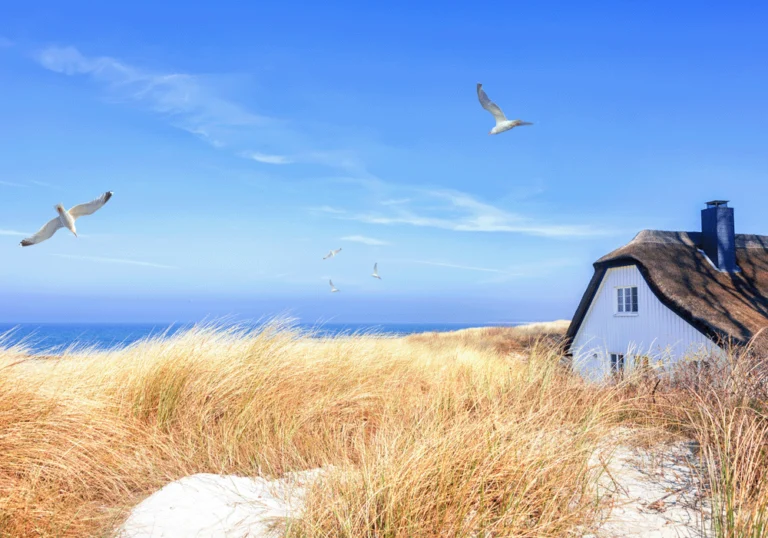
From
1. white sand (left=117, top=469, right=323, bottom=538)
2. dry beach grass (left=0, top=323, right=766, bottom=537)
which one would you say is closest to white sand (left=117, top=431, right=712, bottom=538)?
white sand (left=117, top=469, right=323, bottom=538)

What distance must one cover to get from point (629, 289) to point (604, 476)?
1278cm

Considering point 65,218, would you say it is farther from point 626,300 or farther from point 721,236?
point 721,236

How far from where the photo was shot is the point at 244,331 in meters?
6.57

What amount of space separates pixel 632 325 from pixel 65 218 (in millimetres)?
13479

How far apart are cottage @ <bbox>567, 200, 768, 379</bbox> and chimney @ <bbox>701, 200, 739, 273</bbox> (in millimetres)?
23

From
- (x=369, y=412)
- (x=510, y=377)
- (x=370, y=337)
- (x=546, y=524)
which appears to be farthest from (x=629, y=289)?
(x=546, y=524)

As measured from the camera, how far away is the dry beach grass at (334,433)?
2.83 metres

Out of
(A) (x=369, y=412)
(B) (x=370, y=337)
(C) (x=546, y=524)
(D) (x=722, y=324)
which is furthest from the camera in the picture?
(D) (x=722, y=324)

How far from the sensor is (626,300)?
50.5ft

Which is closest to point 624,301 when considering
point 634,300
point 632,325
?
point 634,300

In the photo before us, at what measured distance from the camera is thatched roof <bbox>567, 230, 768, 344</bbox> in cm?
1263

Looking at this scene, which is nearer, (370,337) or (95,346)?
(95,346)

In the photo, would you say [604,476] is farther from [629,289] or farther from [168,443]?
[629,289]

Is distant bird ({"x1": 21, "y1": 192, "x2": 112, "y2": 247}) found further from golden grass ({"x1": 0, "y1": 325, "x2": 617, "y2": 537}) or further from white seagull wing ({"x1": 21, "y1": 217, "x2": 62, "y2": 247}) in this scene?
golden grass ({"x1": 0, "y1": 325, "x2": 617, "y2": 537})
